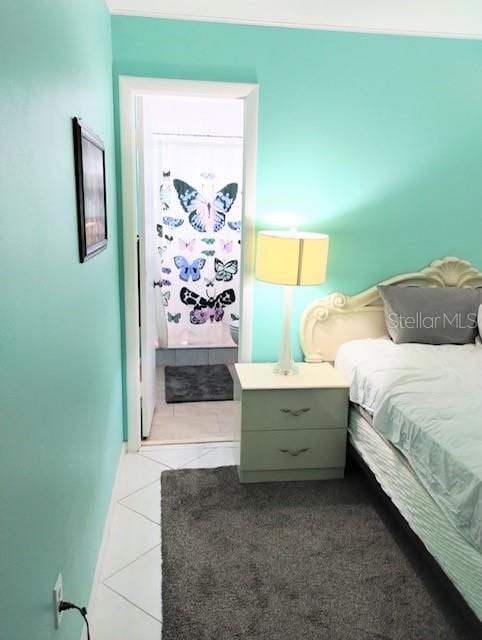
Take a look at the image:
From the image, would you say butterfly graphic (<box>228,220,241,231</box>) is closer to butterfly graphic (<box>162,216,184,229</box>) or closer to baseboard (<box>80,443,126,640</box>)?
butterfly graphic (<box>162,216,184,229</box>)

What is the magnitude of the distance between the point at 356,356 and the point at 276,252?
2.35 ft

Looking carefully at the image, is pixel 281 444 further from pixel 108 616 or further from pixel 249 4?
pixel 249 4

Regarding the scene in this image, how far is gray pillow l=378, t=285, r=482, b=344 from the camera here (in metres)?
2.91

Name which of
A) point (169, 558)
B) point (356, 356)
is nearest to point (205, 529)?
point (169, 558)

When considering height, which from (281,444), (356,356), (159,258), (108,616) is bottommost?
(108,616)

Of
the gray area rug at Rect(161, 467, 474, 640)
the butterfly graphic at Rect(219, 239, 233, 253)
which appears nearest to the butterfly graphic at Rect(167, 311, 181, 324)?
the butterfly graphic at Rect(219, 239, 233, 253)

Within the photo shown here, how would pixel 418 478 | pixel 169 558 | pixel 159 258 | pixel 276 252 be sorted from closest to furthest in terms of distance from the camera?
pixel 418 478, pixel 169 558, pixel 276 252, pixel 159 258

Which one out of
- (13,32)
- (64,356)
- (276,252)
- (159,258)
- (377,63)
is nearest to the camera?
(13,32)

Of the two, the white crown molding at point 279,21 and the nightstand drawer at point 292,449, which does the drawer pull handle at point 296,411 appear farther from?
the white crown molding at point 279,21

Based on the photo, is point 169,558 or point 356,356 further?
point 356,356

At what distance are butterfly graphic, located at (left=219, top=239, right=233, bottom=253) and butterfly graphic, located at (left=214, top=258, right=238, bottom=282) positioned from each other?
0.33ft

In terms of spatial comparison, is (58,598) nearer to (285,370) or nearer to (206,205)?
(285,370)

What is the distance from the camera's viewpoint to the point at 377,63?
2842 mm

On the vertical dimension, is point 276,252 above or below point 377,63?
below
